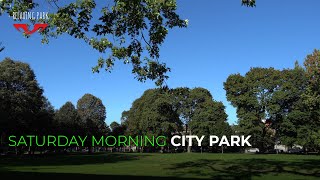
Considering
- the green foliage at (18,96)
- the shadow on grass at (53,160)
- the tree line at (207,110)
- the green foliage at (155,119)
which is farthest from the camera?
the green foliage at (155,119)

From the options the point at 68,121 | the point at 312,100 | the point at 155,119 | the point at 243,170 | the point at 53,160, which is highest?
the point at 312,100

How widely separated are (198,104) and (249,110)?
19.6 m

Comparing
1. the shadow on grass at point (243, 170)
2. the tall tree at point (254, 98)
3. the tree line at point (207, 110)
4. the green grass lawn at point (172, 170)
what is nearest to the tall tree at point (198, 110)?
the tree line at point (207, 110)

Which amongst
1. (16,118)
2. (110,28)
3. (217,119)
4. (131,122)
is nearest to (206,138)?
(217,119)

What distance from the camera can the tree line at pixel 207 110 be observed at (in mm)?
62031

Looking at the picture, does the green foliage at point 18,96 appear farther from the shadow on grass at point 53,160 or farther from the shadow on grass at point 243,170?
the shadow on grass at point 243,170

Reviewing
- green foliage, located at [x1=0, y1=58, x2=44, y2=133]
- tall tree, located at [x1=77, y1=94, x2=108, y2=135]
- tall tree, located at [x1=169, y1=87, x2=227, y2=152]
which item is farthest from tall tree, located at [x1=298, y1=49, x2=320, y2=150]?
tall tree, located at [x1=77, y1=94, x2=108, y2=135]

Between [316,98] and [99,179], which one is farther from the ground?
[316,98]

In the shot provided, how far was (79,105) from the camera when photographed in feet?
420

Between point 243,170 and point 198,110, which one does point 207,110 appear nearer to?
point 198,110

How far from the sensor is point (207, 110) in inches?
3935

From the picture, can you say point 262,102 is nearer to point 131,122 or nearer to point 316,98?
point 316,98

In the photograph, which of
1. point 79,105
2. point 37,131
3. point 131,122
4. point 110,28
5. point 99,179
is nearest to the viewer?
point 110,28


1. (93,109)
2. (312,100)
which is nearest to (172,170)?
(312,100)
